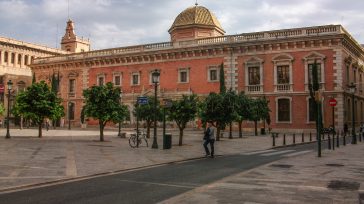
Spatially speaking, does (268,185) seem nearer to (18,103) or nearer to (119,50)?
(18,103)

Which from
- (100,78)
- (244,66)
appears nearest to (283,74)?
(244,66)

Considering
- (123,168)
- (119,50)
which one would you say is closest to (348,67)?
(119,50)

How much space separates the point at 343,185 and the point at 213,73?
121 feet

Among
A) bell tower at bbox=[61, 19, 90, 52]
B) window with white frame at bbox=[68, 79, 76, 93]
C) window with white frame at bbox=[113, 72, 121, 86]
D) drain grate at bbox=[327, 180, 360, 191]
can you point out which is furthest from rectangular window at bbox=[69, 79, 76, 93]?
drain grate at bbox=[327, 180, 360, 191]

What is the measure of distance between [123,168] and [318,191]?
6.71 meters

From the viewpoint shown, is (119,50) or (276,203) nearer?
(276,203)

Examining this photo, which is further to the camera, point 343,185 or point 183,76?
point 183,76

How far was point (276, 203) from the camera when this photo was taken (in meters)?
7.88

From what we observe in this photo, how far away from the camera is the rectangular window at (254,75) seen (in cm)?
4403

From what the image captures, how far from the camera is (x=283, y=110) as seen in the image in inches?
1658

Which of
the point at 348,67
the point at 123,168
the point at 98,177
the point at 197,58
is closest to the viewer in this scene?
the point at 98,177

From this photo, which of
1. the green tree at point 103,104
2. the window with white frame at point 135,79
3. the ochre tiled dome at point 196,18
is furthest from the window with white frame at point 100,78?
the green tree at point 103,104

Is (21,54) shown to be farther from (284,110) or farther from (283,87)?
(284,110)

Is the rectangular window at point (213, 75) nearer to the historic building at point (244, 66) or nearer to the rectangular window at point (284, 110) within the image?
the historic building at point (244, 66)
